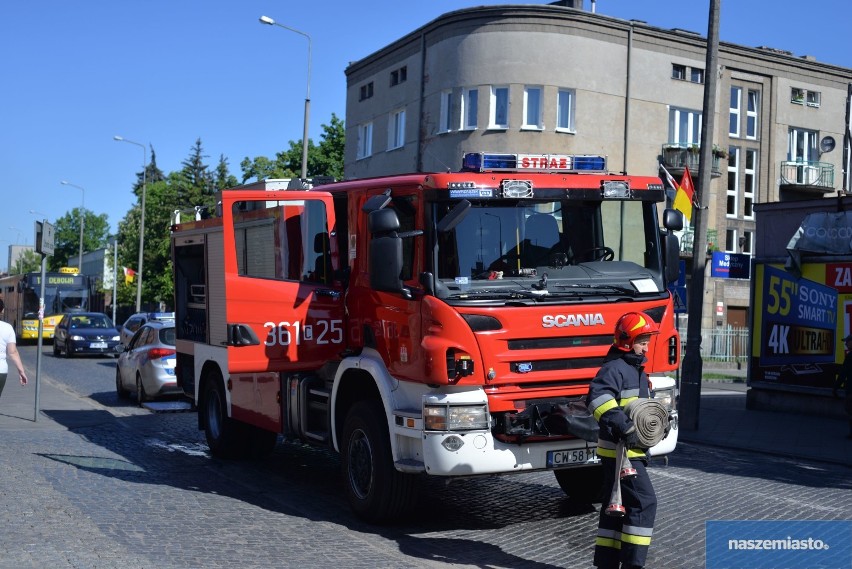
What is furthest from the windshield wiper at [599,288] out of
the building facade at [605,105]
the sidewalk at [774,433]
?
the building facade at [605,105]

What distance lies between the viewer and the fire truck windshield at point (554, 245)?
26.0ft

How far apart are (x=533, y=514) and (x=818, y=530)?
2.31m

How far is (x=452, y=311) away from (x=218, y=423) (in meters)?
5.03

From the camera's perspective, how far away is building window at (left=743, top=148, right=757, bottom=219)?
4316 centimetres

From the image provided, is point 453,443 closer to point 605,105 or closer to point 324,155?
point 605,105

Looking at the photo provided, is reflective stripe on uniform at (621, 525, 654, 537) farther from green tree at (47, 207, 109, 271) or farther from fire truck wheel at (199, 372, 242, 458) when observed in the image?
green tree at (47, 207, 109, 271)

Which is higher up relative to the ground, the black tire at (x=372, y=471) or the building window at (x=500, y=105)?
the building window at (x=500, y=105)

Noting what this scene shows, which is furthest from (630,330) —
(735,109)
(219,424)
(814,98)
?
(814,98)

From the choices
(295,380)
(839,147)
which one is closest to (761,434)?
(295,380)

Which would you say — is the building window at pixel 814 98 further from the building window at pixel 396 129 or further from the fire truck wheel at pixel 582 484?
the fire truck wheel at pixel 582 484

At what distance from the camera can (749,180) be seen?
4344cm

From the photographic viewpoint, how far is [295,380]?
980cm

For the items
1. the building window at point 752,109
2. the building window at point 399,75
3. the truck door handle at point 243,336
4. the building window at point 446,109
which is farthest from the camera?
the building window at point 752,109

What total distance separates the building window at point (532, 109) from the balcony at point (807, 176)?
41.6 ft
